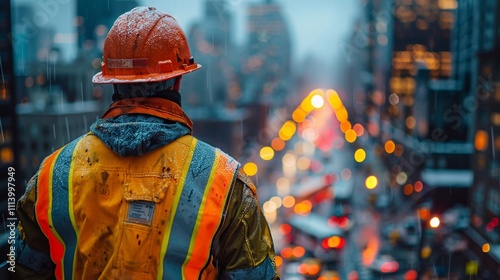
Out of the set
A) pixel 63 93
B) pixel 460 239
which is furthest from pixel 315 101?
pixel 63 93

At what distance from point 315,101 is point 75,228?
162ft

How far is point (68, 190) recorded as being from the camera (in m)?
2.83

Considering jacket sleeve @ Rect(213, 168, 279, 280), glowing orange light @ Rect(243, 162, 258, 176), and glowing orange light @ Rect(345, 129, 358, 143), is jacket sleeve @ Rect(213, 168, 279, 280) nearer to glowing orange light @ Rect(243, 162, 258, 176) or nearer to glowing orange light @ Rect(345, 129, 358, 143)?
glowing orange light @ Rect(243, 162, 258, 176)

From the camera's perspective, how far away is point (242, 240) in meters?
2.79

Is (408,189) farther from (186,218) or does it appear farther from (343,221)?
(186,218)

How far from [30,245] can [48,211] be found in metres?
0.29

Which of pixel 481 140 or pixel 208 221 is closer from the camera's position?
pixel 208 221

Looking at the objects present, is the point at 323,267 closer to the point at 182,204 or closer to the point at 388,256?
the point at 388,256

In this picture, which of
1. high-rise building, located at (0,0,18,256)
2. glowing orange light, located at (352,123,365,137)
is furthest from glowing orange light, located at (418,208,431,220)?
glowing orange light, located at (352,123,365,137)

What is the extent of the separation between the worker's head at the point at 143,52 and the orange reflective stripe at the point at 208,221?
1.85ft

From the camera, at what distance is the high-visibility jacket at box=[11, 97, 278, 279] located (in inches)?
106

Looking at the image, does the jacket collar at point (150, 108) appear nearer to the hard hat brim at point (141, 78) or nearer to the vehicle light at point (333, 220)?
the hard hat brim at point (141, 78)

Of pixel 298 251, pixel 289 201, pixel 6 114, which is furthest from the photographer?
pixel 289 201

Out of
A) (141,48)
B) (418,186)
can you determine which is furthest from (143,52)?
(418,186)
